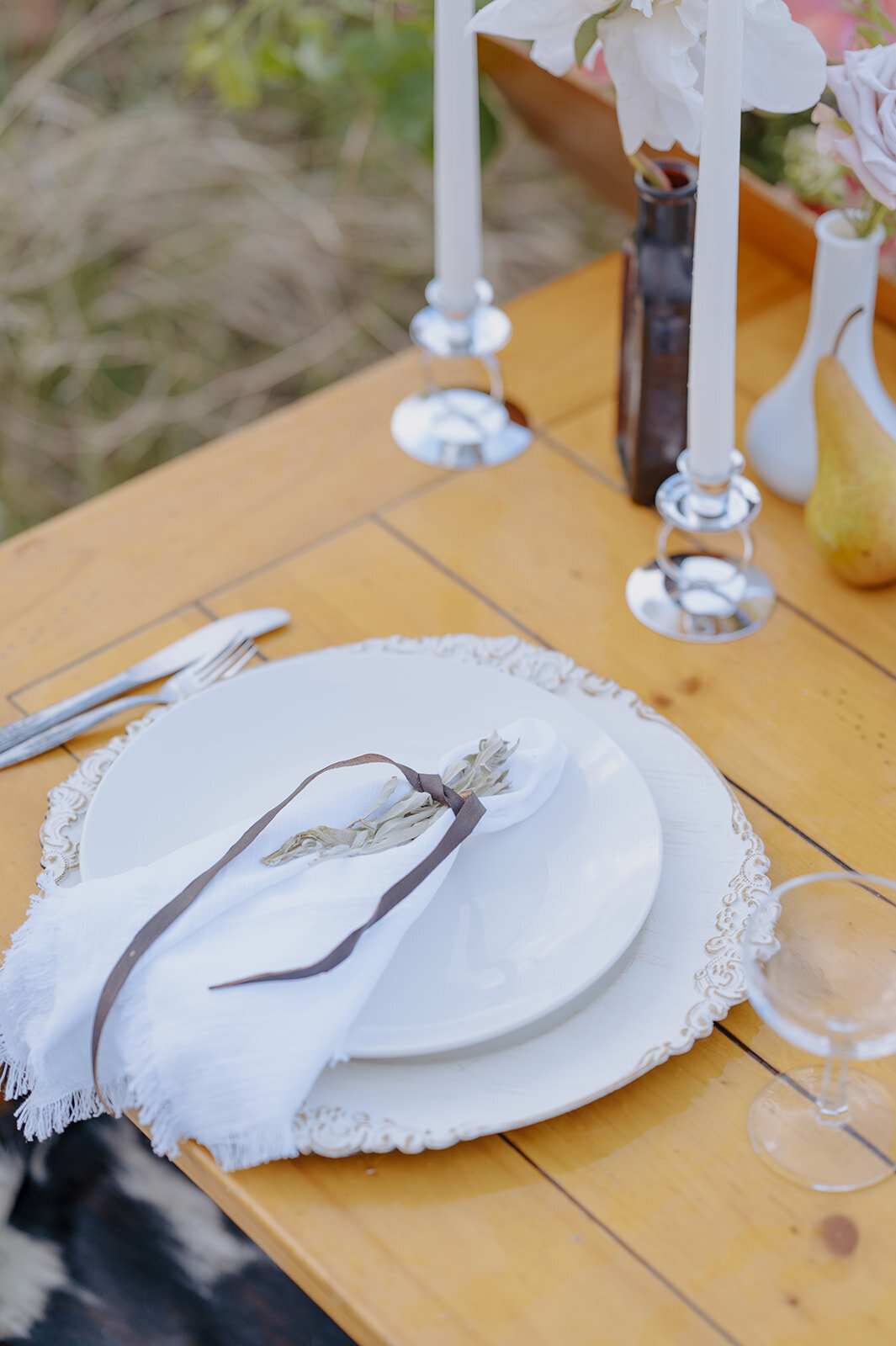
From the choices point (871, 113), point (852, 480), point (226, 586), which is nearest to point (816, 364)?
point (852, 480)

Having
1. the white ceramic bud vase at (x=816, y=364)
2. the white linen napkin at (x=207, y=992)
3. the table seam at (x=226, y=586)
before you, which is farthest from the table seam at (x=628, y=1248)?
the white ceramic bud vase at (x=816, y=364)

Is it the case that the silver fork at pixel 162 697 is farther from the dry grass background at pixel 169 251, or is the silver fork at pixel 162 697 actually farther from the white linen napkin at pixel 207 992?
the dry grass background at pixel 169 251

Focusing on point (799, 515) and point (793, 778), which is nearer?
point (793, 778)

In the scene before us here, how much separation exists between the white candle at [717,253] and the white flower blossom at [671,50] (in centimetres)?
3

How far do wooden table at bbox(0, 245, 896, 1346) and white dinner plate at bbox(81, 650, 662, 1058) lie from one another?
6 centimetres

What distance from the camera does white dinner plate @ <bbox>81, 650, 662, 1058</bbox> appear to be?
665 millimetres

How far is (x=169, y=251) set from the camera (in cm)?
216

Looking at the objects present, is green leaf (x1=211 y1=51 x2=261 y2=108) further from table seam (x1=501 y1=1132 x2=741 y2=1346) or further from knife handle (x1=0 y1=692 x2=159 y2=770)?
table seam (x1=501 y1=1132 x2=741 y2=1346)

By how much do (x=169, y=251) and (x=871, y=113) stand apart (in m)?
1.56

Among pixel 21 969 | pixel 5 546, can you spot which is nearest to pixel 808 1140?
pixel 21 969

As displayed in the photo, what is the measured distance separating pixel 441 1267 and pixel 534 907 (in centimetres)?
18

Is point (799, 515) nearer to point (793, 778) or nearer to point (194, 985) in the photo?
point (793, 778)

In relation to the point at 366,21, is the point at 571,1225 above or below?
below

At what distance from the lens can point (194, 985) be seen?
0.64 metres
